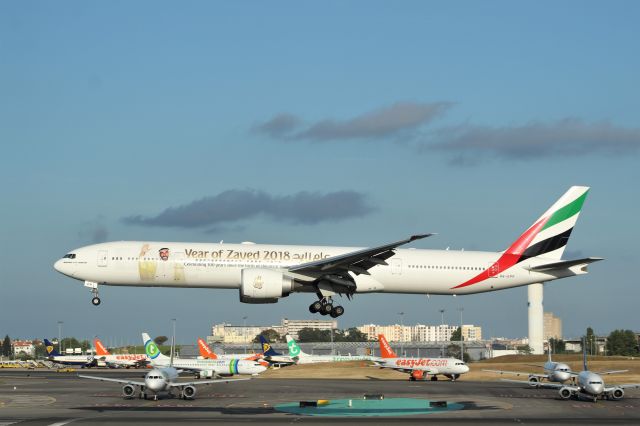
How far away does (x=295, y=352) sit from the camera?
134 metres

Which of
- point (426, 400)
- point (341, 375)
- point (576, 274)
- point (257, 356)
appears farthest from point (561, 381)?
Answer: point (257, 356)

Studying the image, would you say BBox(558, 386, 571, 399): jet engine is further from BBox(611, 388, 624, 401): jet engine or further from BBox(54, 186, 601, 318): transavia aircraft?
BBox(54, 186, 601, 318): transavia aircraft

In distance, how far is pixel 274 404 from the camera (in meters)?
63.9

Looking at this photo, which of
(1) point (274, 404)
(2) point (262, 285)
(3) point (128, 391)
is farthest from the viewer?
(3) point (128, 391)

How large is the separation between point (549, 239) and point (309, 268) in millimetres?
21171

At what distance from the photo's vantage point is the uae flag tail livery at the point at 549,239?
71875mm

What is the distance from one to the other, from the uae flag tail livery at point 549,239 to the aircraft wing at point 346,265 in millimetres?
8431

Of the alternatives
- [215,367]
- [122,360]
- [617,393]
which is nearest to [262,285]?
[617,393]

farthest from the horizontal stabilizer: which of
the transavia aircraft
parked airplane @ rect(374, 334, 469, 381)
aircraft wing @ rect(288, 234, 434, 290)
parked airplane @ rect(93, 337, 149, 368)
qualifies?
parked airplane @ rect(93, 337, 149, 368)

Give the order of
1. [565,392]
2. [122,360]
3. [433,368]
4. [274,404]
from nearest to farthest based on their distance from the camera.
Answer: [274,404] → [565,392] → [433,368] → [122,360]

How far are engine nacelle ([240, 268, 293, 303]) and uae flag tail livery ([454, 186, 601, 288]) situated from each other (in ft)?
46.0

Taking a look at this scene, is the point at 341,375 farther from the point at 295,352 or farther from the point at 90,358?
the point at 90,358

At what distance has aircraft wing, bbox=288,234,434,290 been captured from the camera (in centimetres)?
6419

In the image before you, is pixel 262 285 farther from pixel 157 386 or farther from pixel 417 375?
pixel 417 375
